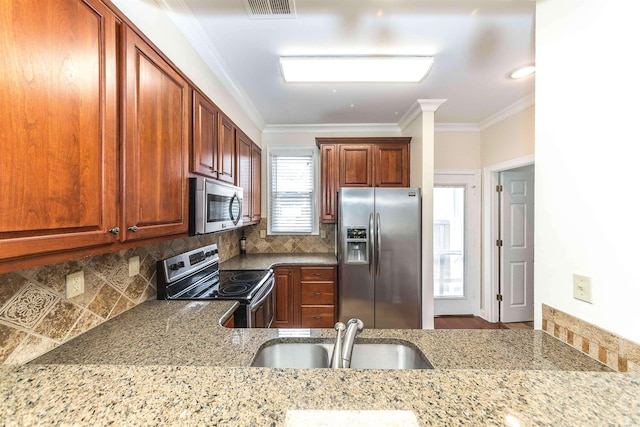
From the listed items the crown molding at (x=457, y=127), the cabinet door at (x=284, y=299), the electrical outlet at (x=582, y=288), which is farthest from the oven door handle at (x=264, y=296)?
the crown molding at (x=457, y=127)

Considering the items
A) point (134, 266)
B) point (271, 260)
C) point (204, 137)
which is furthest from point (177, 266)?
point (271, 260)

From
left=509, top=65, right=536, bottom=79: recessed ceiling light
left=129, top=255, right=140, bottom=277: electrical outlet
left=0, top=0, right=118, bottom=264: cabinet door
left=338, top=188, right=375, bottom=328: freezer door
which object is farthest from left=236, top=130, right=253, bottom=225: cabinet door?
left=509, top=65, right=536, bottom=79: recessed ceiling light

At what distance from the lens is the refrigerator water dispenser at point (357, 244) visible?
3.05m

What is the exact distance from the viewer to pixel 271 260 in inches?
128

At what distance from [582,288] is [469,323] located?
3.01 metres

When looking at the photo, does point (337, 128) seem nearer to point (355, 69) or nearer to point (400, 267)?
point (355, 69)

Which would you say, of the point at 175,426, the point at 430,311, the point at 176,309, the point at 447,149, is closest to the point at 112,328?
the point at 176,309

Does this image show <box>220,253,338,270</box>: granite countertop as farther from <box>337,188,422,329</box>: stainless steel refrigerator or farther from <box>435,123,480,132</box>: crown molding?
<box>435,123,480,132</box>: crown molding

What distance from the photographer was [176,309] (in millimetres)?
1590

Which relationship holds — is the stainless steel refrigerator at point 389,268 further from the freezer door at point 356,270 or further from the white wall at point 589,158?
the white wall at point 589,158

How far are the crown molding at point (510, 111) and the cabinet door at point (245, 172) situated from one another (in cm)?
299

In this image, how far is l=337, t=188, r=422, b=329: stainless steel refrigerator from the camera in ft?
9.89

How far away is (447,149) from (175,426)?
4111 millimetres

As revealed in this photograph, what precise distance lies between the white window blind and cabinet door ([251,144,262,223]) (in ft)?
0.82
